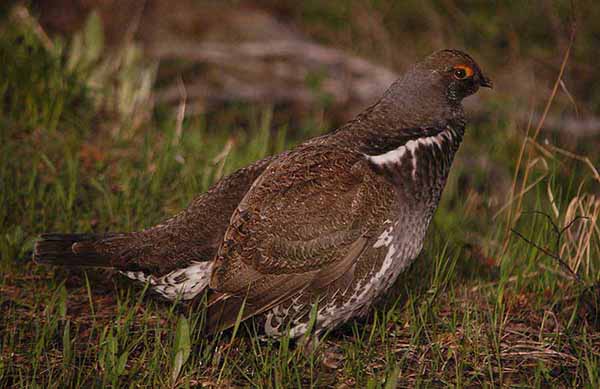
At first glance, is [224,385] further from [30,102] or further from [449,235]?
[30,102]

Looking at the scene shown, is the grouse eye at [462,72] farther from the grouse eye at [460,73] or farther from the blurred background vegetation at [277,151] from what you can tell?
the blurred background vegetation at [277,151]

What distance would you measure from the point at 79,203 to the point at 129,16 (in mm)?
5275

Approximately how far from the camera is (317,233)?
387cm

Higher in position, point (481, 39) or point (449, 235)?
point (481, 39)

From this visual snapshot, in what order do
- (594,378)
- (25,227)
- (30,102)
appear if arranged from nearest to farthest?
(594,378) < (25,227) < (30,102)

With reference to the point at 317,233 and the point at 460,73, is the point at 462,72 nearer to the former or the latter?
the point at 460,73

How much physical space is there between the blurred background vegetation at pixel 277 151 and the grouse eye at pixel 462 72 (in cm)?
53

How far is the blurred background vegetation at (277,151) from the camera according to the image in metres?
3.76

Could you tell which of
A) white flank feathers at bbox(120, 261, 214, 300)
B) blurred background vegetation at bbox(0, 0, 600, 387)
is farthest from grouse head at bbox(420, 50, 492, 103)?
white flank feathers at bbox(120, 261, 214, 300)

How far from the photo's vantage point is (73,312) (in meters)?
4.30

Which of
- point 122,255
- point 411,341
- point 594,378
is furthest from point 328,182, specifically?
point 594,378

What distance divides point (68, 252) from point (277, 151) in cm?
217

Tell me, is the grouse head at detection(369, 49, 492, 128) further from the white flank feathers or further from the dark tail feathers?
the dark tail feathers

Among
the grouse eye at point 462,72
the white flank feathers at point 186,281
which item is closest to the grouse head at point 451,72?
the grouse eye at point 462,72
